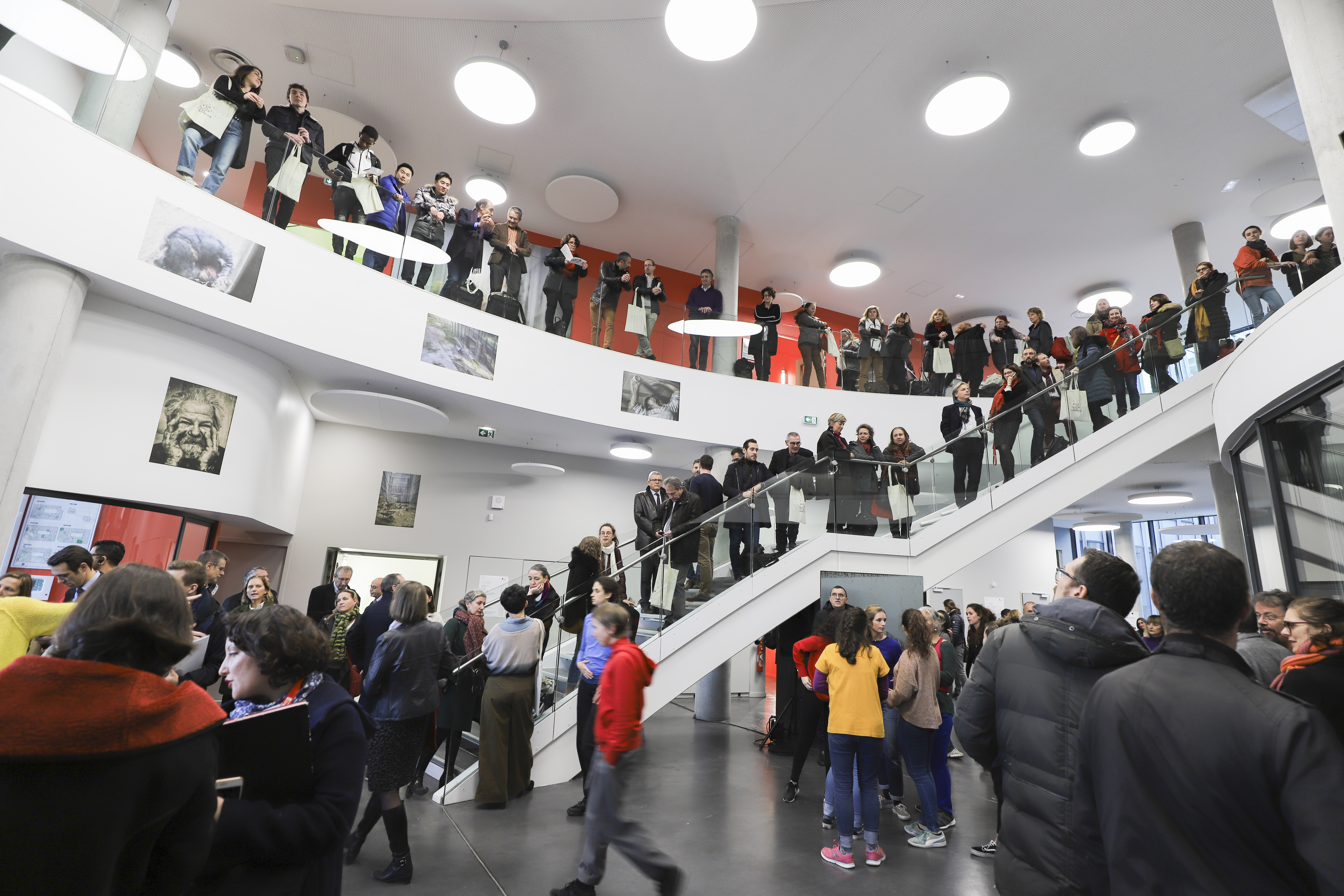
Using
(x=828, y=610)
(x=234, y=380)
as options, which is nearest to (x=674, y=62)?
(x=234, y=380)

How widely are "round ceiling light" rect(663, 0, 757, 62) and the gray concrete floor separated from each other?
7696mm

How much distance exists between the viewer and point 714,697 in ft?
32.4

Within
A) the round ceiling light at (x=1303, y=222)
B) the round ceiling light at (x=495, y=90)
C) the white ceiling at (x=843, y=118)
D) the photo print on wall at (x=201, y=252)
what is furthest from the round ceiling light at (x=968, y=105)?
the photo print on wall at (x=201, y=252)

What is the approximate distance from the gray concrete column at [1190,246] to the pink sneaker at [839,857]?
12.6 meters

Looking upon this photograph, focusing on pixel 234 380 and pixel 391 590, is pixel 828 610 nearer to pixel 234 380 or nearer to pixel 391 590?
pixel 391 590

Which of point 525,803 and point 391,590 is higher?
point 391,590

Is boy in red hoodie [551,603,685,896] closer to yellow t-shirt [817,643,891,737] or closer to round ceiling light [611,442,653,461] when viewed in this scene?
yellow t-shirt [817,643,891,737]

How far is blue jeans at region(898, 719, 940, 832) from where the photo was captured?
4.68 metres

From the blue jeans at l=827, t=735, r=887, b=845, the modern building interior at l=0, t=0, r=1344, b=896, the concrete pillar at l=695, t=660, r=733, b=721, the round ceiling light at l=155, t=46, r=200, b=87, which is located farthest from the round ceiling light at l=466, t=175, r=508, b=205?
the blue jeans at l=827, t=735, r=887, b=845

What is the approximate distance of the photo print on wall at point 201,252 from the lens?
240 inches

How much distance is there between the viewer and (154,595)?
1.38 m

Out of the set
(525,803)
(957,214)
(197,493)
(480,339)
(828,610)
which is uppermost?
(957,214)

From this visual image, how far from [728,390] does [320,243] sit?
21.2ft

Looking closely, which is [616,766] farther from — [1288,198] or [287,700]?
[1288,198]
